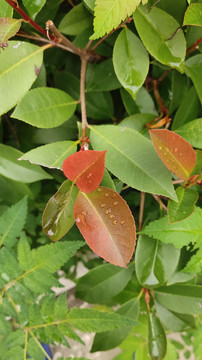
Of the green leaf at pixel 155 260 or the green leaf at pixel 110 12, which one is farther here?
the green leaf at pixel 155 260

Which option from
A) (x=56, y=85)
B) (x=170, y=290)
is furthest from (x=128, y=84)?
(x=170, y=290)

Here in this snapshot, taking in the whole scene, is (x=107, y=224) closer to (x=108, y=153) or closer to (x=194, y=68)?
(x=108, y=153)

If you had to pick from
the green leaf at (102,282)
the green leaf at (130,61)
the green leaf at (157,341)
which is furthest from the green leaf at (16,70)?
the green leaf at (157,341)

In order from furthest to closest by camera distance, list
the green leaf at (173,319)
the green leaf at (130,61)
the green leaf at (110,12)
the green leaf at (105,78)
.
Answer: the green leaf at (173,319) < the green leaf at (105,78) < the green leaf at (130,61) < the green leaf at (110,12)

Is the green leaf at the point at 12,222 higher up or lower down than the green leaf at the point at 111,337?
higher up

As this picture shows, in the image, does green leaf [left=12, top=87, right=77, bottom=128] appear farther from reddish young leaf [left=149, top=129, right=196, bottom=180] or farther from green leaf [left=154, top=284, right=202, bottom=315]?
green leaf [left=154, top=284, right=202, bottom=315]

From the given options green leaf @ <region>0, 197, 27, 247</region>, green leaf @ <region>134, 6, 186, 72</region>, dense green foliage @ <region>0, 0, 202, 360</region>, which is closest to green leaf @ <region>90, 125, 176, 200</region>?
dense green foliage @ <region>0, 0, 202, 360</region>

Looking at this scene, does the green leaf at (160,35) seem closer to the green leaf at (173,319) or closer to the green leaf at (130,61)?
the green leaf at (130,61)
